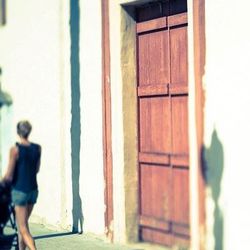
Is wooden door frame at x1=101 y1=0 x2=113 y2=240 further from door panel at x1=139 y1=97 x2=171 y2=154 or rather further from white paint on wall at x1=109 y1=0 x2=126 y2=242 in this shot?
door panel at x1=139 y1=97 x2=171 y2=154

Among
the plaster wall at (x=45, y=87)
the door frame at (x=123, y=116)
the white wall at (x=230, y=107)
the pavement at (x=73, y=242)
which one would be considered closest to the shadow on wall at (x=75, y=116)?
the plaster wall at (x=45, y=87)

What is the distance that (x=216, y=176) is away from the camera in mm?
6504

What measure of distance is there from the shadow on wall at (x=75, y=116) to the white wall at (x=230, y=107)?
2.82 meters

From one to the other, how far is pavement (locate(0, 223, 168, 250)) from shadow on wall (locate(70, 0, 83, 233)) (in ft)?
0.93

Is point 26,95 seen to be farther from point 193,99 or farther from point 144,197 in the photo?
point 193,99

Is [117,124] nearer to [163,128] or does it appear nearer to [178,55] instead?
[163,128]

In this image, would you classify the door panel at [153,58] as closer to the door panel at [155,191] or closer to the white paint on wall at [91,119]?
the white paint on wall at [91,119]

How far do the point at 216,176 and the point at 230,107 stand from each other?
0.72 m

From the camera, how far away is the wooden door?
731cm

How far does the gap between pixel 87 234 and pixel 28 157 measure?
241 cm

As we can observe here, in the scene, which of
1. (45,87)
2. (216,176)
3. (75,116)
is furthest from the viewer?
(45,87)

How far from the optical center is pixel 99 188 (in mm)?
8523

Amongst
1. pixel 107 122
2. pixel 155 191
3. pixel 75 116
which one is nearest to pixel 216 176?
pixel 155 191

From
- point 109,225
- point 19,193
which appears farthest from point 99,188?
point 19,193
